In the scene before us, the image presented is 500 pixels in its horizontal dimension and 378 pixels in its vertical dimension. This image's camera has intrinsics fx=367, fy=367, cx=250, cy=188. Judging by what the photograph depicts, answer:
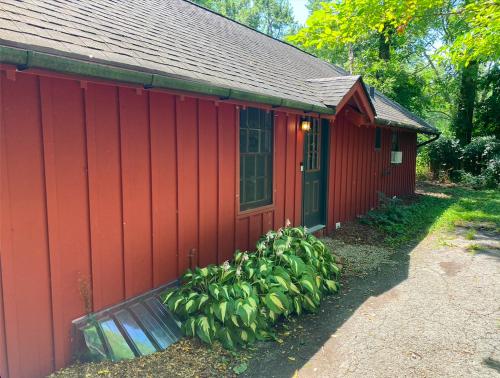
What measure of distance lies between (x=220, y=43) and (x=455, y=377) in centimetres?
545

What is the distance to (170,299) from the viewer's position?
11.6ft

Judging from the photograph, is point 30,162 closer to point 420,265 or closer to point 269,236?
point 269,236

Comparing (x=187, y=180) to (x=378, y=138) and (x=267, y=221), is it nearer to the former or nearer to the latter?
(x=267, y=221)

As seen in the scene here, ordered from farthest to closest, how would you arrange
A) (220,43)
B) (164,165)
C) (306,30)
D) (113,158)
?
(306,30)
(220,43)
(164,165)
(113,158)

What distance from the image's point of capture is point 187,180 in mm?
4082

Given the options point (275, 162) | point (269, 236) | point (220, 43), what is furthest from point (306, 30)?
point (269, 236)

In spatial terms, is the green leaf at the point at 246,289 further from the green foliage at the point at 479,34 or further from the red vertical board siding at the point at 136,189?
the green foliage at the point at 479,34

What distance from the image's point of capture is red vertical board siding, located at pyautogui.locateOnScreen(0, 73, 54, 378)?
8.46ft

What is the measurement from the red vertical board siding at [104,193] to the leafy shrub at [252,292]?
0.58 meters

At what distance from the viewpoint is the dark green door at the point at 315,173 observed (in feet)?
22.2

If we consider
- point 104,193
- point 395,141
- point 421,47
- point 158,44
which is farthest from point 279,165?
point 421,47

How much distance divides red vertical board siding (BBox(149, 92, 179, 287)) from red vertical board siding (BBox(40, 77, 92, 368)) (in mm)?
755

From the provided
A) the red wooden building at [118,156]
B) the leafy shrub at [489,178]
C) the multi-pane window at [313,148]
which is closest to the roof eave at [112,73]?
the red wooden building at [118,156]

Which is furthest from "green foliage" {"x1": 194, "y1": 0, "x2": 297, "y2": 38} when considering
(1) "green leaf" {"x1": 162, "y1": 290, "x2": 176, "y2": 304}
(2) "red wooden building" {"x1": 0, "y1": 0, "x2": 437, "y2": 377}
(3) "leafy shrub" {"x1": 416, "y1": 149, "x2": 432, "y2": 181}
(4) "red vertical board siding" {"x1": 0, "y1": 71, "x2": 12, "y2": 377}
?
(4) "red vertical board siding" {"x1": 0, "y1": 71, "x2": 12, "y2": 377}
